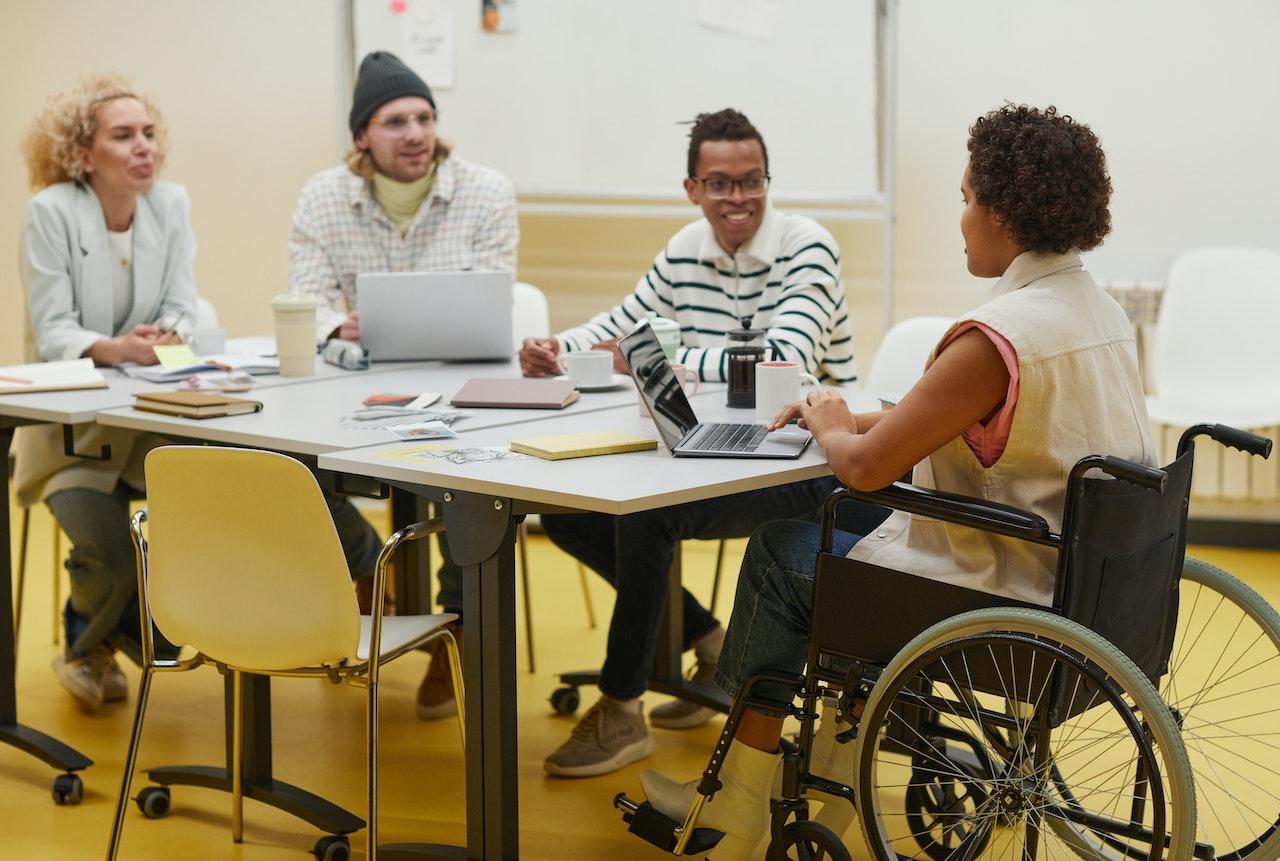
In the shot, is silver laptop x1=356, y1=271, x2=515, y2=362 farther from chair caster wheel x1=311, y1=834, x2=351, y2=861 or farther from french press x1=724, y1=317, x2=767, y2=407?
chair caster wheel x1=311, y1=834, x2=351, y2=861

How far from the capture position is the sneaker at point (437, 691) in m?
3.07

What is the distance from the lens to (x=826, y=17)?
4.26 m

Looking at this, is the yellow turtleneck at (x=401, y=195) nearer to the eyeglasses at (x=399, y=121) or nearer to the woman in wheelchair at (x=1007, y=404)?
the eyeglasses at (x=399, y=121)

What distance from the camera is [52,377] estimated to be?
2.87 m

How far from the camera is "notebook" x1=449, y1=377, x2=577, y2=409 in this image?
2625 millimetres

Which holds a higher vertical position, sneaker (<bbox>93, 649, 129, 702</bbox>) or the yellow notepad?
the yellow notepad

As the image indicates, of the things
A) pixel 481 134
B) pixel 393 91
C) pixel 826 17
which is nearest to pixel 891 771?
pixel 393 91

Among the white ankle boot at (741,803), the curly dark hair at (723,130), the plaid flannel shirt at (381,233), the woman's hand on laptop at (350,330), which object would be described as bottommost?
the white ankle boot at (741,803)

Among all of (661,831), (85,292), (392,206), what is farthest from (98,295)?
(661,831)

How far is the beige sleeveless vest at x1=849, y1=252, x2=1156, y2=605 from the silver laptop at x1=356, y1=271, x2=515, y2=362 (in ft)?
4.63

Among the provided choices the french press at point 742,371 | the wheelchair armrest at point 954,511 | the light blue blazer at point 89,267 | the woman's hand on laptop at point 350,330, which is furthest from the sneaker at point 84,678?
the wheelchair armrest at point 954,511

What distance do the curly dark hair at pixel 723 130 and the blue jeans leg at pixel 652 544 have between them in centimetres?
76

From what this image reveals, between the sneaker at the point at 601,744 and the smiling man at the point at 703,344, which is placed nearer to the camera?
the smiling man at the point at 703,344

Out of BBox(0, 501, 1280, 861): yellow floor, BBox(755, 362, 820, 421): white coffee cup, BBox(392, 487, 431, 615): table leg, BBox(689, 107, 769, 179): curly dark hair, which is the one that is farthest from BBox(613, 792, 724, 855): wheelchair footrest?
BBox(689, 107, 769, 179): curly dark hair
